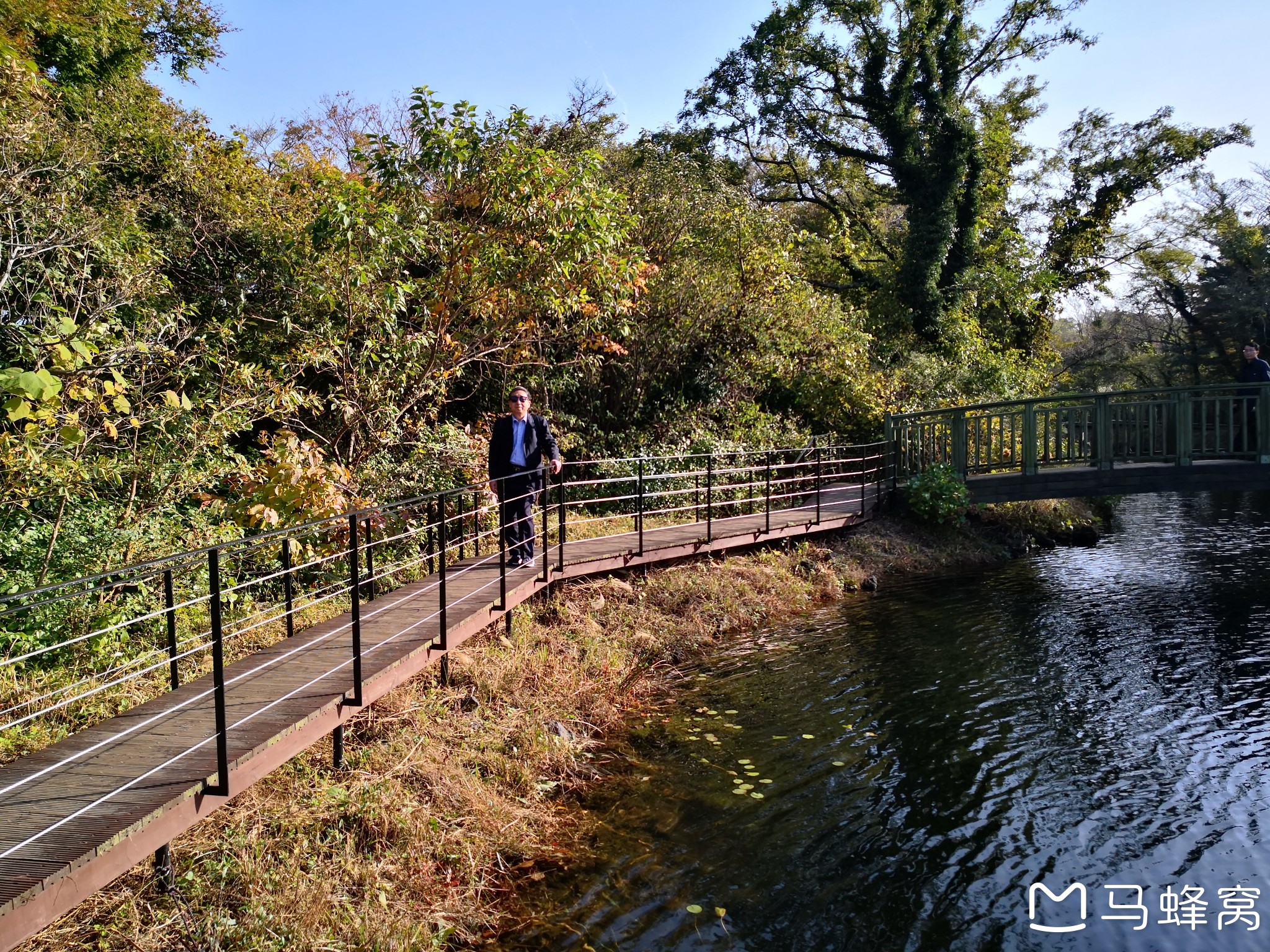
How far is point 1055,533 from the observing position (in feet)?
56.1

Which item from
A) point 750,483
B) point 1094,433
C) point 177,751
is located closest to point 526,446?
point 177,751

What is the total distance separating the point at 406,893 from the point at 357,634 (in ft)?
4.69

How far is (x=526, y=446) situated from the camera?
850 cm

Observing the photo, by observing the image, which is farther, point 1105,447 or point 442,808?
point 1105,447

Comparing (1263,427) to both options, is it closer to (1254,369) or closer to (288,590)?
(1254,369)

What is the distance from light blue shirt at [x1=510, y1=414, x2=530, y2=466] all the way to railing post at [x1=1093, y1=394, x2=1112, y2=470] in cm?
991

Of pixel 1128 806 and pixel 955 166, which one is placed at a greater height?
pixel 955 166

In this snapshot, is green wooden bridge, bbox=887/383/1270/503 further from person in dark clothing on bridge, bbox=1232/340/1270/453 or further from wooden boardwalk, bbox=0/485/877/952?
wooden boardwalk, bbox=0/485/877/952

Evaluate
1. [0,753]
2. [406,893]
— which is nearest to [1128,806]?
[406,893]

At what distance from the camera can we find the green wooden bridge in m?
13.4

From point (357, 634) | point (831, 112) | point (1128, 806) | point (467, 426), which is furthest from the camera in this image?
point (831, 112)

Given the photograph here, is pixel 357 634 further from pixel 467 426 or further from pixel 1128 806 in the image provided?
pixel 467 426

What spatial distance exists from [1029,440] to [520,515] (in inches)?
363

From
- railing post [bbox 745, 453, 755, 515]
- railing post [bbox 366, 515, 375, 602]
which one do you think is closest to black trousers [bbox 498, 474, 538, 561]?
railing post [bbox 366, 515, 375, 602]
